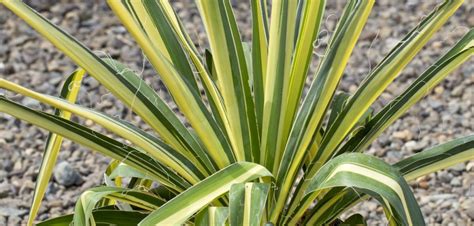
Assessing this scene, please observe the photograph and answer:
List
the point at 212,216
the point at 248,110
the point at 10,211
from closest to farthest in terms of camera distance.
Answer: the point at 212,216 < the point at 248,110 < the point at 10,211

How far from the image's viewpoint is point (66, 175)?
127 inches

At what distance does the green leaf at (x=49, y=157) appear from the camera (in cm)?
207

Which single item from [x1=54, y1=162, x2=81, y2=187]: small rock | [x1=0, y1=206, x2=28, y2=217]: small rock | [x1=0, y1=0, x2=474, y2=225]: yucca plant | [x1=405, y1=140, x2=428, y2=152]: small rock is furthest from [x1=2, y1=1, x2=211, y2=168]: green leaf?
[x1=405, y1=140, x2=428, y2=152]: small rock

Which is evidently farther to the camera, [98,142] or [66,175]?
[66,175]

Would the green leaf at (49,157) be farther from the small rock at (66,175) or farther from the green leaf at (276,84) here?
the small rock at (66,175)

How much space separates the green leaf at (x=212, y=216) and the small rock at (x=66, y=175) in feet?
5.06

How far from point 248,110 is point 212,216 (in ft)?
1.01

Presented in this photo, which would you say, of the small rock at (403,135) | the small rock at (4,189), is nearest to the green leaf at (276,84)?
the small rock at (4,189)

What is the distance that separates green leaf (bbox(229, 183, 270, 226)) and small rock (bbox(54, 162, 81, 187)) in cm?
165

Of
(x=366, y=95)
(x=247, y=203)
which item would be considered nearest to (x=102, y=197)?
(x=247, y=203)

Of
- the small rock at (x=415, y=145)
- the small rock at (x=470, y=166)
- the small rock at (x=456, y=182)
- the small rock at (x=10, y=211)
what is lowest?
the small rock at (x=10, y=211)

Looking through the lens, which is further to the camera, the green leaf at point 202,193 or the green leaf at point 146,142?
the green leaf at point 146,142

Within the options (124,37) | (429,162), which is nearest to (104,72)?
(429,162)

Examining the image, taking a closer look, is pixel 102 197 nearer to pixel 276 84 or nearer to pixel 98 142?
pixel 98 142
